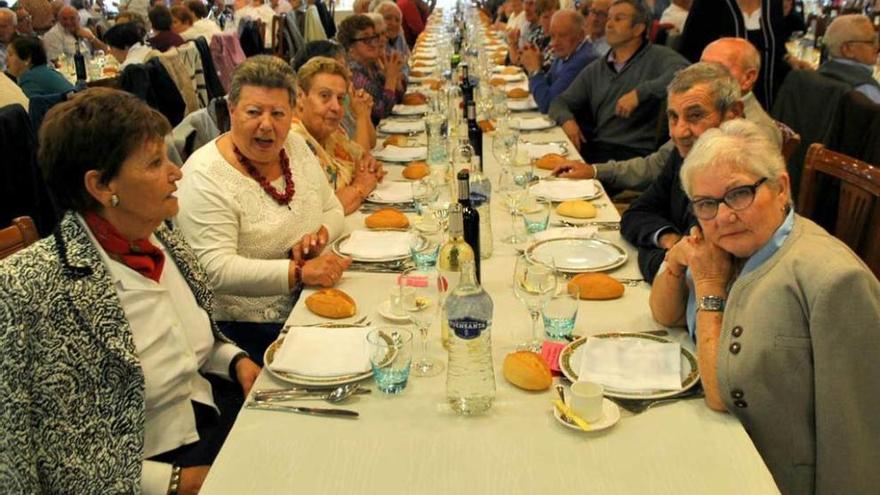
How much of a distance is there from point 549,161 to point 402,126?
1.19 m

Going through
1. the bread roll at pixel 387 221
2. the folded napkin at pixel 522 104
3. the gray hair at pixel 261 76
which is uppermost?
the gray hair at pixel 261 76

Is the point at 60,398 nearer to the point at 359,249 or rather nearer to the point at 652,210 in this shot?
the point at 359,249

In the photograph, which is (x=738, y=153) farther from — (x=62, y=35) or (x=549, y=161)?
(x=62, y=35)

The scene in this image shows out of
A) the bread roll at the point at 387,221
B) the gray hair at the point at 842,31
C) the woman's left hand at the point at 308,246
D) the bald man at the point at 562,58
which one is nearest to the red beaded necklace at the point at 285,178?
the woman's left hand at the point at 308,246

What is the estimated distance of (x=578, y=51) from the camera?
4.75 metres

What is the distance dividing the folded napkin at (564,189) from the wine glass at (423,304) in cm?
95

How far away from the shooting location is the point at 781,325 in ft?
4.49

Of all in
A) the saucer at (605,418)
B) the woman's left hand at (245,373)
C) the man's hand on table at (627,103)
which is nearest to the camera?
the saucer at (605,418)

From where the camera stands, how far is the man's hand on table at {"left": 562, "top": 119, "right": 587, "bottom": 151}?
382 cm

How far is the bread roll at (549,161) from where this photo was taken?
9.99 feet

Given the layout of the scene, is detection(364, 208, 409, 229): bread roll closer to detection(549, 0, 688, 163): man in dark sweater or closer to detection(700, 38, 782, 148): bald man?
detection(700, 38, 782, 148): bald man

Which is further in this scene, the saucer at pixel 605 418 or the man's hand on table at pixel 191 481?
the man's hand on table at pixel 191 481

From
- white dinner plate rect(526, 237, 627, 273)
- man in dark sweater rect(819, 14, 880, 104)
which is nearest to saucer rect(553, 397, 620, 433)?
white dinner plate rect(526, 237, 627, 273)

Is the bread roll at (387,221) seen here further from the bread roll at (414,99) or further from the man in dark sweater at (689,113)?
the bread roll at (414,99)
